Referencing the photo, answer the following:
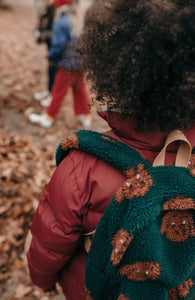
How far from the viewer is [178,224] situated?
93 cm

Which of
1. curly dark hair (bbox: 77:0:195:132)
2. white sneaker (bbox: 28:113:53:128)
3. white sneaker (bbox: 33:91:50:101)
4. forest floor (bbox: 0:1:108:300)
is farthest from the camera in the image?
white sneaker (bbox: 33:91:50:101)

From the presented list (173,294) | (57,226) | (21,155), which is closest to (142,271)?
(173,294)

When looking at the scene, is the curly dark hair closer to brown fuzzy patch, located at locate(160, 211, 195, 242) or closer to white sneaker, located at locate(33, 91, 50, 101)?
brown fuzzy patch, located at locate(160, 211, 195, 242)

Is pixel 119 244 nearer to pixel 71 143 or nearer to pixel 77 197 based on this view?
pixel 77 197

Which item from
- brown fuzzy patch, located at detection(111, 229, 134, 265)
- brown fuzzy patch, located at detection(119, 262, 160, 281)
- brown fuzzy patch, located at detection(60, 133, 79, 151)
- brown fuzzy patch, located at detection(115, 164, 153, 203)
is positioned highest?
brown fuzzy patch, located at detection(60, 133, 79, 151)

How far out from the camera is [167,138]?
98cm

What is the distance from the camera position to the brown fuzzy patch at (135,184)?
2.86ft

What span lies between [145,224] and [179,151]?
1.05ft

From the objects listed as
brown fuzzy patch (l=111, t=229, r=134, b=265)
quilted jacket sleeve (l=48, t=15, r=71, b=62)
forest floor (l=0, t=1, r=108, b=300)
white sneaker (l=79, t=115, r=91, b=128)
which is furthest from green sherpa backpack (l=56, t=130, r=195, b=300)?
white sneaker (l=79, t=115, r=91, b=128)

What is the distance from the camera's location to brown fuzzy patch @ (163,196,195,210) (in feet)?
2.86

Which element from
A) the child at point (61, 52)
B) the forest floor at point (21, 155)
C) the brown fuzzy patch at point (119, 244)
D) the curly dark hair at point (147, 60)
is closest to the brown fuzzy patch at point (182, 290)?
the brown fuzzy patch at point (119, 244)

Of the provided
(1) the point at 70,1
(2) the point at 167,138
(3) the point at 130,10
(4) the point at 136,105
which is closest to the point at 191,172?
(2) the point at 167,138

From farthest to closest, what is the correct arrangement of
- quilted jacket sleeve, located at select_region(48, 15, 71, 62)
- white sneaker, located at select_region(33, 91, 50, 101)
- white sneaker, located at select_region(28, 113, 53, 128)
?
white sneaker, located at select_region(33, 91, 50, 101) → white sneaker, located at select_region(28, 113, 53, 128) → quilted jacket sleeve, located at select_region(48, 15, 71, 62)

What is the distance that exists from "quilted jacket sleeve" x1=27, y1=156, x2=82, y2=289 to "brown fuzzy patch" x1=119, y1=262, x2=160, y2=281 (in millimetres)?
270
